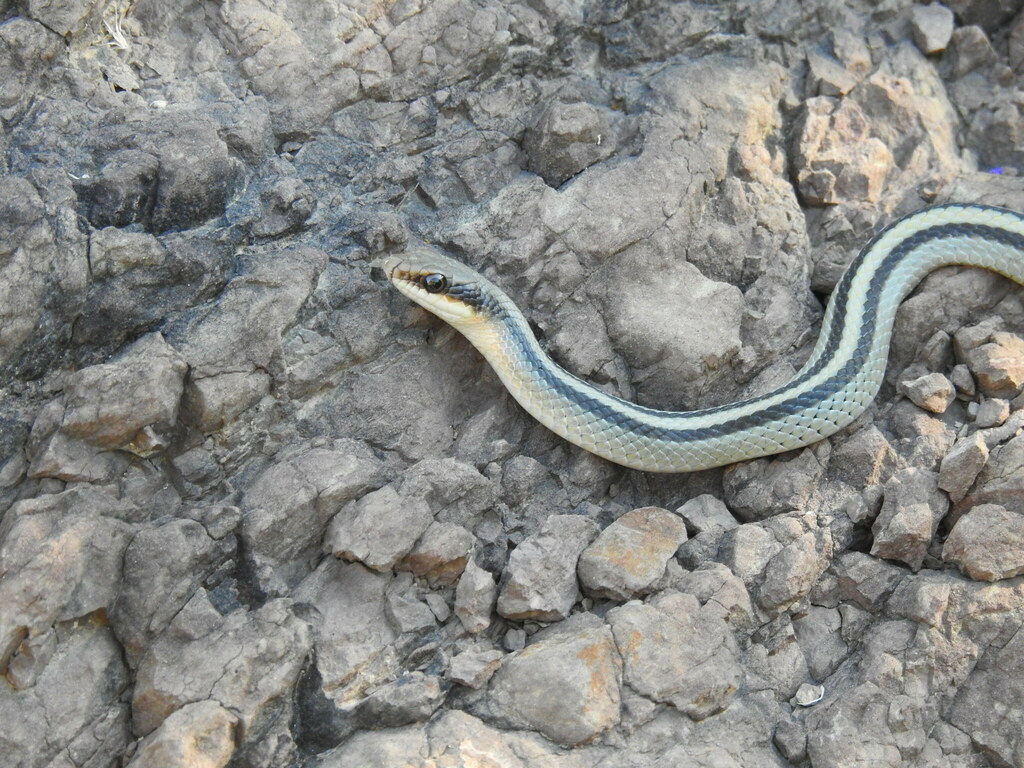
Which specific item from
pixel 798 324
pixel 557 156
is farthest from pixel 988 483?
pixel 557 156

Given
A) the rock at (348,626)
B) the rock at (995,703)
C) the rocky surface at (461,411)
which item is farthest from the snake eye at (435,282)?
the rock at (995,703)

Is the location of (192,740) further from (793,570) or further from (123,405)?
(793,570)

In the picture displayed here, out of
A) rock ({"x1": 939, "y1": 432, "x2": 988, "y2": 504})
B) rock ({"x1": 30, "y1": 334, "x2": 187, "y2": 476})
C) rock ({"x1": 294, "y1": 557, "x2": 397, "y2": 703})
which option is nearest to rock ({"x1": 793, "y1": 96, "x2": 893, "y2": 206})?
rock ({"x1": 939, "y1": 432, "x2": 988, "y2": 504})

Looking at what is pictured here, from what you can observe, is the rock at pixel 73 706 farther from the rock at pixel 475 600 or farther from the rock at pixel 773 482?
the rock at pixel 773 482

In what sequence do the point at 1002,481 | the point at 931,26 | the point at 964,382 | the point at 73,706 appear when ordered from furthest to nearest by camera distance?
the point at 931,26
the point at 964,382
the point at 1002,481
the point at 73,706

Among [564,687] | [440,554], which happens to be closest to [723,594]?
[564,687]
